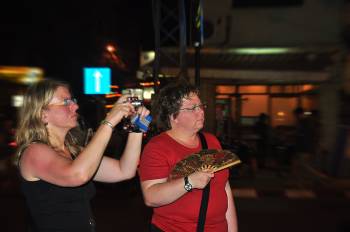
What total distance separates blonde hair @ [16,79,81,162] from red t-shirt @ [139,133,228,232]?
0.62m

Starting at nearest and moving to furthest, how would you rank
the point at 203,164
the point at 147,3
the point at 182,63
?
the point at 203,164 < the point at 182,63 < the point at 147,3

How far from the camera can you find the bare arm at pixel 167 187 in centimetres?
215

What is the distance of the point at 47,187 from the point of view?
2102 mm

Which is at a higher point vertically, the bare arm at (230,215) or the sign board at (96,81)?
the sign board at (96,81)

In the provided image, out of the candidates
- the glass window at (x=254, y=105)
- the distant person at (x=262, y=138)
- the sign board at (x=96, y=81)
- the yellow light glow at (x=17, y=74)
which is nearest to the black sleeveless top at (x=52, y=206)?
the distant person at (x=262, y=138)

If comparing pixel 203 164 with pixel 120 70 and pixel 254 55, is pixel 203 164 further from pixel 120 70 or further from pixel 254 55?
pixel 120 70

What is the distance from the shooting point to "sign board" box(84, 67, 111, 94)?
11781mm

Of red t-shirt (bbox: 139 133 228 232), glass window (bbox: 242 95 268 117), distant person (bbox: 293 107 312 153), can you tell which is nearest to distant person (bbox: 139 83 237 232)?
red t-shirt (bbox: 139 133 228 232)

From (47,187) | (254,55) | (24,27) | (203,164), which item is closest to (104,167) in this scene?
(47,187)

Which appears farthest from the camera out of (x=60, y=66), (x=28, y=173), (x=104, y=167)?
(x=60, y=66)

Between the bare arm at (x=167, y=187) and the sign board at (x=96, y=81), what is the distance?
978 centimetres

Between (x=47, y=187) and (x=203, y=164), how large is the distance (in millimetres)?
882

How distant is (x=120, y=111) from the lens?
2.11m

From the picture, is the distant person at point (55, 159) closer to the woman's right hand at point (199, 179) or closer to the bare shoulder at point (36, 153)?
the bare shoulder at point (36, 153)
